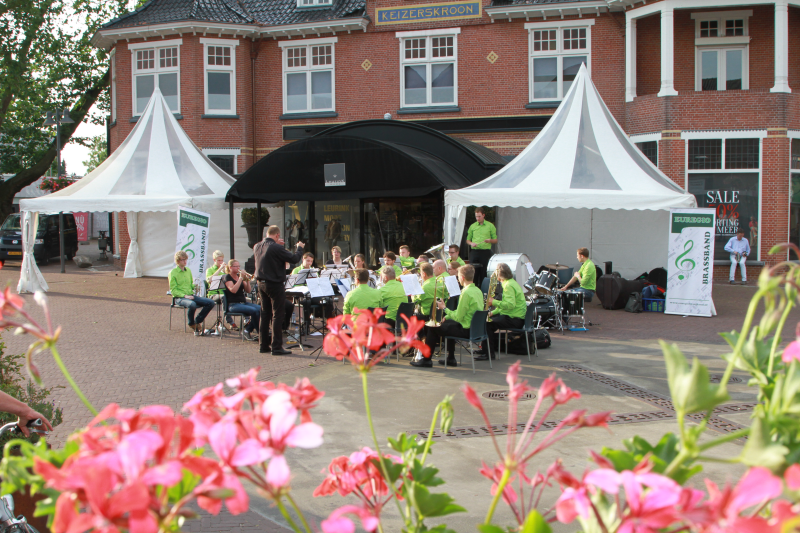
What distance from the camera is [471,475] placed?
5.40 metres

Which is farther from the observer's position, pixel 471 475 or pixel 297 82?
pixel 297 82

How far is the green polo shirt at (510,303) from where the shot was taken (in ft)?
32.8

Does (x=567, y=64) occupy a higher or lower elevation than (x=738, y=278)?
higher

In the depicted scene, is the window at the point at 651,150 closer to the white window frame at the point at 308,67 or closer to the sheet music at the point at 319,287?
the white window frame at the point at 308,67

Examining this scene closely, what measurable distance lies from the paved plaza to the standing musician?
254cm

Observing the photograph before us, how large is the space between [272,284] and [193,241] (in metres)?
4.65

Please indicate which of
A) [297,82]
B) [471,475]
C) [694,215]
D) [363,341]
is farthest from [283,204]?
[363,341]

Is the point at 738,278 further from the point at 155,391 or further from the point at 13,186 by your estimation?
the point at 13,186

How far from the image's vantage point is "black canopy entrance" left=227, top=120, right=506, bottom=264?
621 inches

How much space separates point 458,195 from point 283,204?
9108 mm

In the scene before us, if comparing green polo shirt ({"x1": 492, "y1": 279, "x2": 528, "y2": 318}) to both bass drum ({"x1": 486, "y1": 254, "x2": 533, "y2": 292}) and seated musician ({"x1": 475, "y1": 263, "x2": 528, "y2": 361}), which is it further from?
bass drum ({"x1": 486, "y1": 254, "x2": 533, "y2": 292})

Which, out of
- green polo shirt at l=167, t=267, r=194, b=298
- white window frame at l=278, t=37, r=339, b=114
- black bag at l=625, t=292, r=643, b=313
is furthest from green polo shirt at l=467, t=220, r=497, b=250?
white window frame at l=278, t=37, r=339, b=114

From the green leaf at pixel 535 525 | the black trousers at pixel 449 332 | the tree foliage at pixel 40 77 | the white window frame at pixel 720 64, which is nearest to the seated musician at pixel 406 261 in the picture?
the black trousers at pixel 449 332

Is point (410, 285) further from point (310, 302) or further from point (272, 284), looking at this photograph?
point (310, 302)
